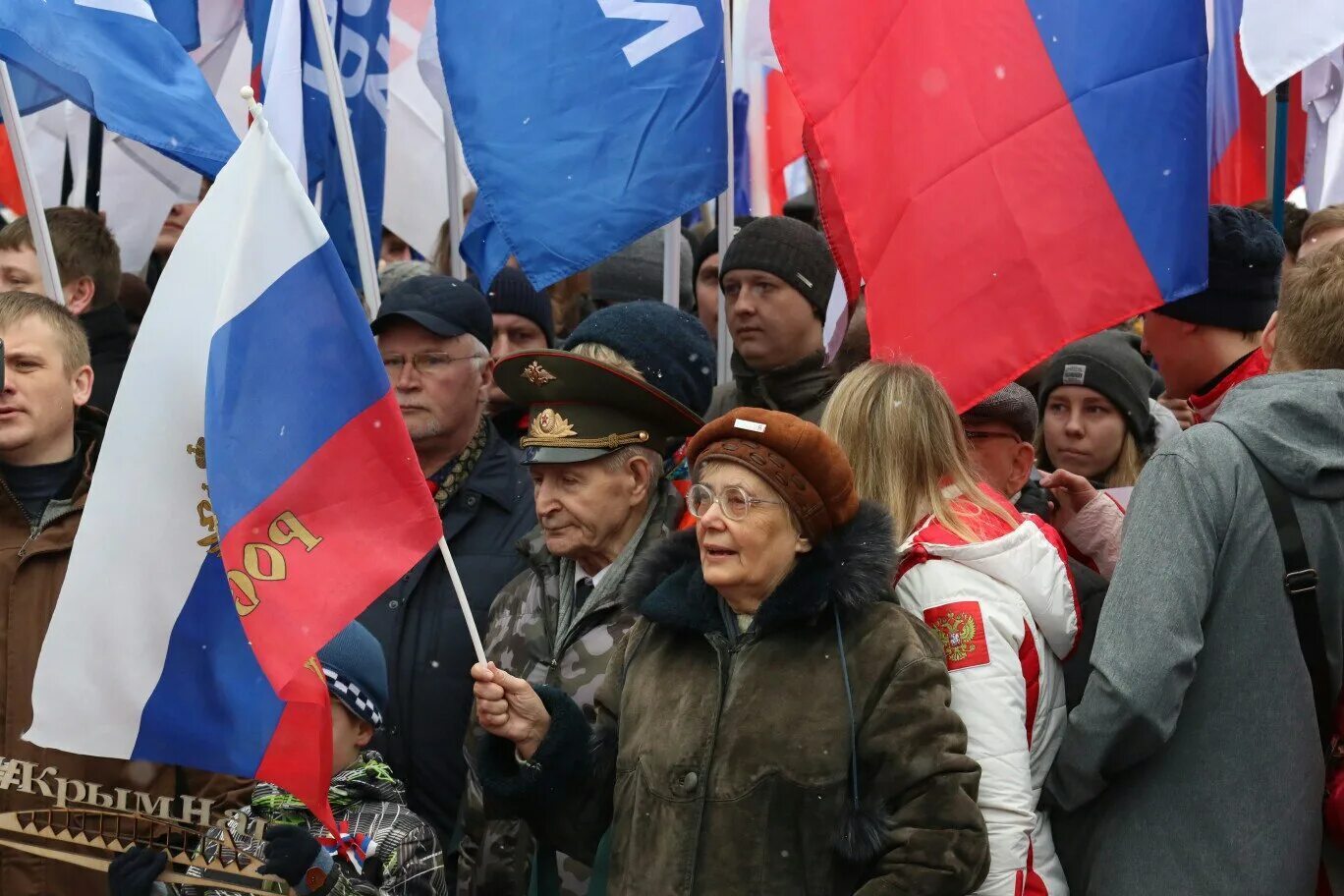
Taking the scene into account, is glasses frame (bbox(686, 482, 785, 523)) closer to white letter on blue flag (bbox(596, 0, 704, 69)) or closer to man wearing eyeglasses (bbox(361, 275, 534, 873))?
man wearing eyeglasses (bbox(361, 275, 534, 873))

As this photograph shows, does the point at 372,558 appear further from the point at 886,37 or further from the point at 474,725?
the point at 886,37

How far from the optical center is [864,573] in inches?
141

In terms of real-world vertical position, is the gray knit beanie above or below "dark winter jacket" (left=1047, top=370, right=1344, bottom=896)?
above

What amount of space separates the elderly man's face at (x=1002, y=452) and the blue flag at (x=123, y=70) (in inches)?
103

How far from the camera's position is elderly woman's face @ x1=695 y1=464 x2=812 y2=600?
12.1 feet

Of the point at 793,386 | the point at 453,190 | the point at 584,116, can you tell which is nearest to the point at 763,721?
the point at 793,386

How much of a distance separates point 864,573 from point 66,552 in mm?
2301

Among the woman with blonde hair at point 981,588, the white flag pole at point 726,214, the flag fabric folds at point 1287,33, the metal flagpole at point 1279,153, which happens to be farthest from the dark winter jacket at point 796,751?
the metal flagpole at point 1279,153

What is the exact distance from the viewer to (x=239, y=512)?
3.77m

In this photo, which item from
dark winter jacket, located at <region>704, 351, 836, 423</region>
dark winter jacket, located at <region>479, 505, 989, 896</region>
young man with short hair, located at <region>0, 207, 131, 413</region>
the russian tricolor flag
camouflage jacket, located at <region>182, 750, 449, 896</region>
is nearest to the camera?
dark winter jacket, located at <region>479, 505, 989, 896</region>

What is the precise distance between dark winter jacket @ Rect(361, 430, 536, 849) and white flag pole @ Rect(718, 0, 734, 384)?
1.31m

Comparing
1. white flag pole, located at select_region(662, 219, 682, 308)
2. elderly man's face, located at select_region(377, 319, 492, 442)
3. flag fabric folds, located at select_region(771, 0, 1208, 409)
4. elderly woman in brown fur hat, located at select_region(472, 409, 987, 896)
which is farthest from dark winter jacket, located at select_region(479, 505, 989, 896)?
white flag pole, located at select_region(662, 219, 682, 308)

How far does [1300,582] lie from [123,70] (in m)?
4.04

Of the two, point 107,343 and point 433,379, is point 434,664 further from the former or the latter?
point 107,343
